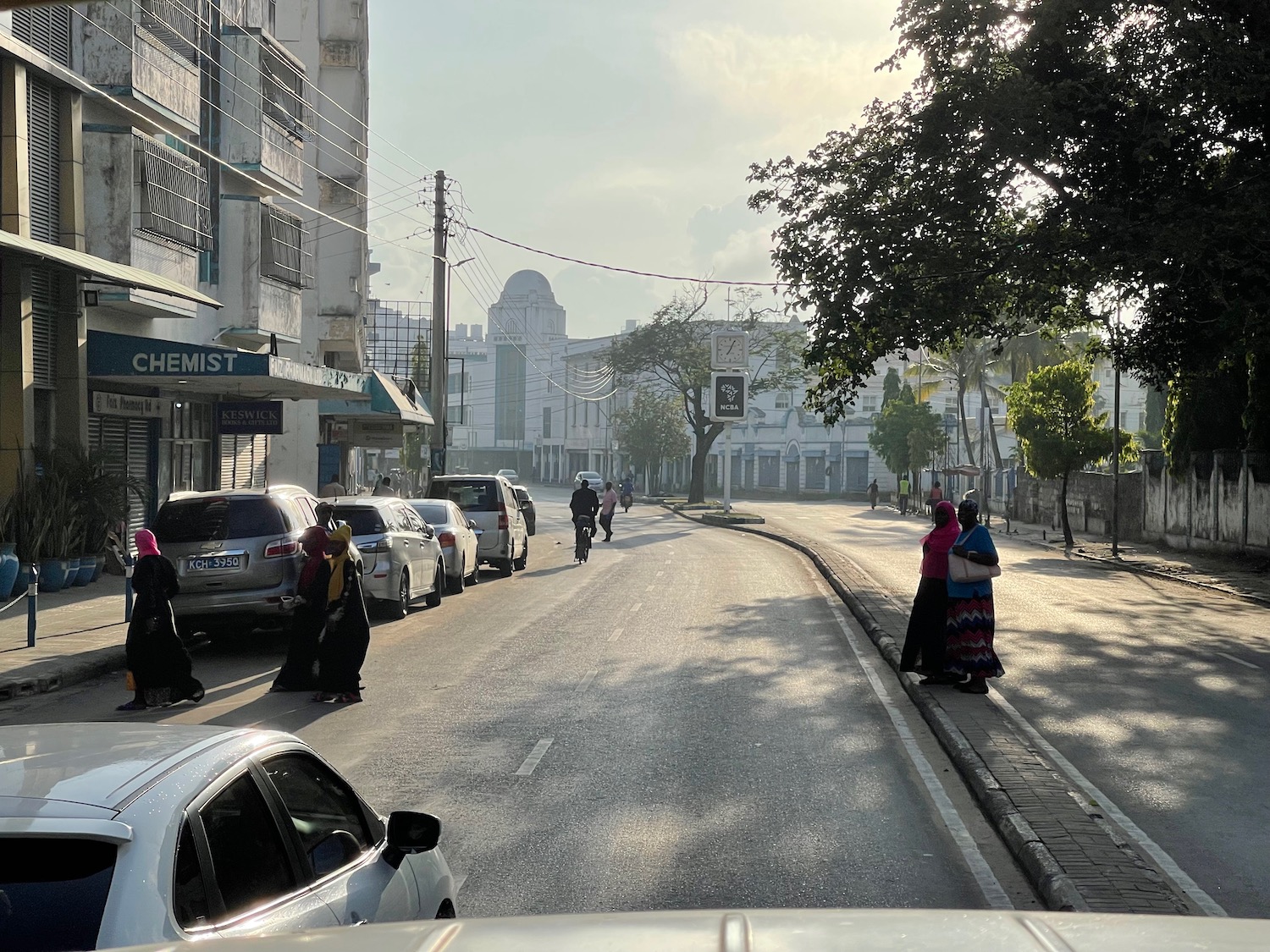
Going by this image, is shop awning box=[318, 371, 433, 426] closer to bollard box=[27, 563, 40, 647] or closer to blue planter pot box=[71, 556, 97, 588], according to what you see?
blue planter pot box=[71, 556, 97, 588]

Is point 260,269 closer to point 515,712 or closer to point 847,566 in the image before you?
point 847,566

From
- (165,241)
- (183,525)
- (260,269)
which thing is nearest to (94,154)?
(165,241)

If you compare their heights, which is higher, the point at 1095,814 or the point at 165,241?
the point at 165,241

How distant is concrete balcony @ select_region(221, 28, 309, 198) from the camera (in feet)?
99.2

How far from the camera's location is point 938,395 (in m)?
107

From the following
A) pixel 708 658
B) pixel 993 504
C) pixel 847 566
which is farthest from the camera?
pixel 993 504

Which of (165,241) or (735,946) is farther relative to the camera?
(165,241)

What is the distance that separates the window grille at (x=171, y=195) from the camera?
79.7 feet

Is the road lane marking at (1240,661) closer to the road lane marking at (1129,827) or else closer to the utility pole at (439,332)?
the road lane marking at (1129,827)

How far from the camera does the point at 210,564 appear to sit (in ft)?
50.4

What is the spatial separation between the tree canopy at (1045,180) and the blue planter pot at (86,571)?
12.8 metres

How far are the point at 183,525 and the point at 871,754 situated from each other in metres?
9.00

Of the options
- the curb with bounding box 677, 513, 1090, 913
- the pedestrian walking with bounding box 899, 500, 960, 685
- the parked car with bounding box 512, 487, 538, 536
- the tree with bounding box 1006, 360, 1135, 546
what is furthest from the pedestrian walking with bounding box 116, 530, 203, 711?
the tree with bounding box 1006, 360, 1135, 546

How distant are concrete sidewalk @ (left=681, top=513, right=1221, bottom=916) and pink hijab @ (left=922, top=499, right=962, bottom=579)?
1.07 meters
